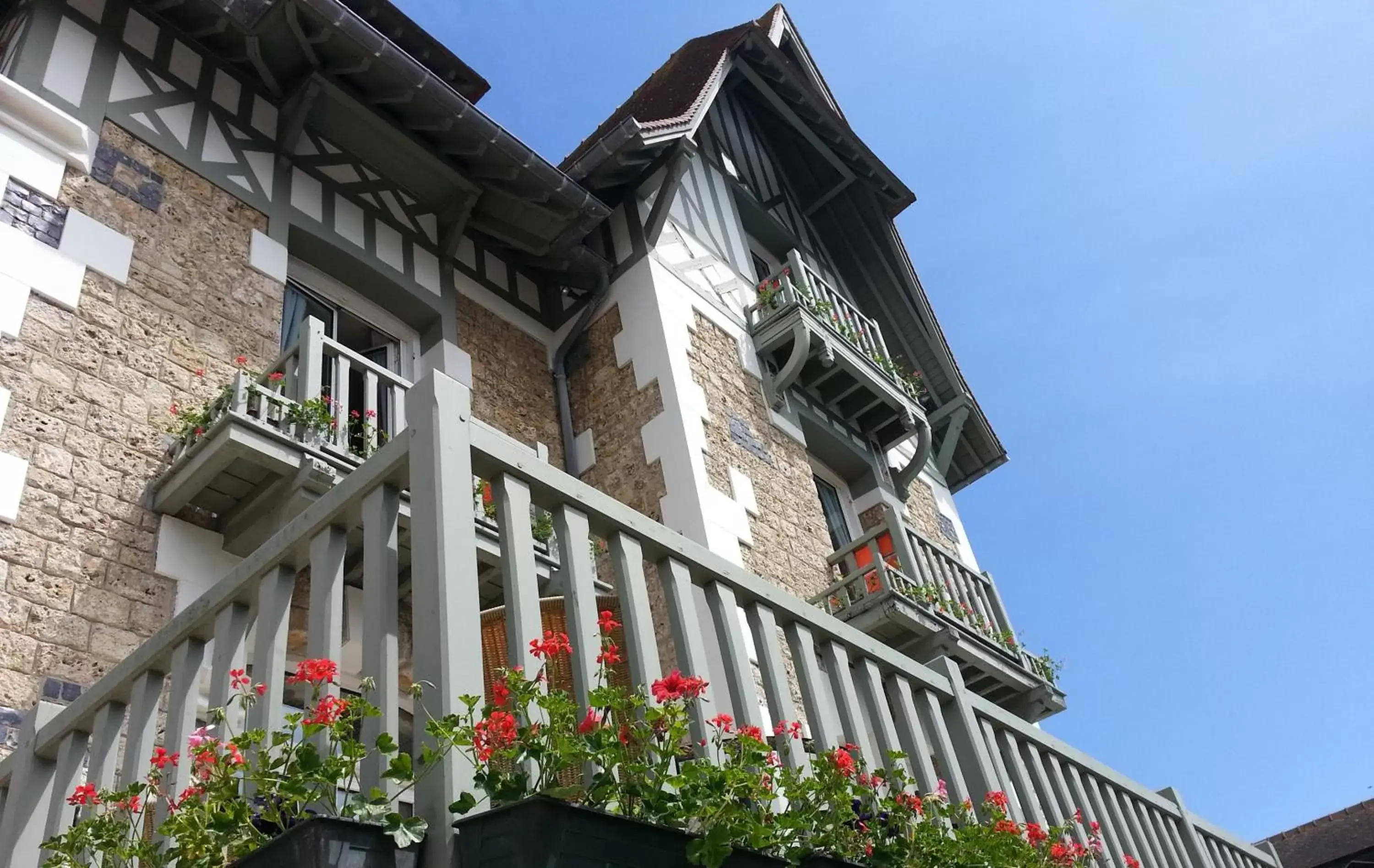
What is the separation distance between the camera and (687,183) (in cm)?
1056

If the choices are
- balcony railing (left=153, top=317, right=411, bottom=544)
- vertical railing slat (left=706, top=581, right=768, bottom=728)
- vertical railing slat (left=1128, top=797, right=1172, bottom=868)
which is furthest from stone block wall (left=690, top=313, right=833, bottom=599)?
vertical railing slat (left=706, top=581, right=768, bottom=728)

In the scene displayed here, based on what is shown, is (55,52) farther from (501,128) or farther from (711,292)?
(711,292)

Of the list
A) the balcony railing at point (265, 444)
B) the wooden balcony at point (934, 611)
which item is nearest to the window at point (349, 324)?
the balcony railing at point (265, 444)

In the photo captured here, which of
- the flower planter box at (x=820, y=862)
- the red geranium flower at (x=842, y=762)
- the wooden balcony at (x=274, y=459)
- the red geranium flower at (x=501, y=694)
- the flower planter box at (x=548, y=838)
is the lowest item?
the flower planter box at (x=548, y=838)

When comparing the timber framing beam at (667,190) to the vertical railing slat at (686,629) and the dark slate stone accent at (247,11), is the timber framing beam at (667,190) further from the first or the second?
the vertical railing slat at (686,629)

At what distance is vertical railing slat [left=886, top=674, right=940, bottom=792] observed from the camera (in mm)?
3348

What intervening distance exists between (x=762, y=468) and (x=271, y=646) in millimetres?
6205

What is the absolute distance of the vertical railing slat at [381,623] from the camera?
214cm

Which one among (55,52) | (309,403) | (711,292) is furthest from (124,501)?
(711,292)

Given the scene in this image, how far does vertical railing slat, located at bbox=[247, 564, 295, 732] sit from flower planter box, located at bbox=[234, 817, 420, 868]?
426 mm

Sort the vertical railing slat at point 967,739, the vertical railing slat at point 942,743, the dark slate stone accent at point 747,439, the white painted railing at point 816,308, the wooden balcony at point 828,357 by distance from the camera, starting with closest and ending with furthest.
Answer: the vertical railing slat at point 942,743 < the vertical railing slat at point 967,739 < the dark slate stone accent at point 747,439 < the wooden balcony at point 828,357 < the white painted railing at point 816,308

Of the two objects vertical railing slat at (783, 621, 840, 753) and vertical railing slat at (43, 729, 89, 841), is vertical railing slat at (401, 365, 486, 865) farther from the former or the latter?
vertical railing slat at (43, 729, 89, 841)

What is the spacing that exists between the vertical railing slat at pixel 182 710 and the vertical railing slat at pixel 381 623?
61cm

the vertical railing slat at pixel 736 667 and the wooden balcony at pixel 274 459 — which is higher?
the wooden balcony at pixel 274 459
